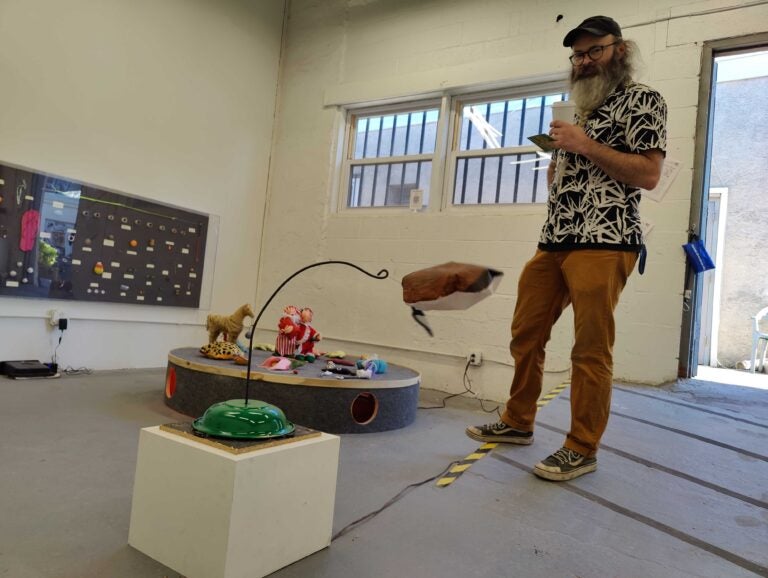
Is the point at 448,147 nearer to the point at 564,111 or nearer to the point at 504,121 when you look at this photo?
the point at 504,121

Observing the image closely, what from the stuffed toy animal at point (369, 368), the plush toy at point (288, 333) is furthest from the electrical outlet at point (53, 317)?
the stuffed toy animal at point (369, 368)

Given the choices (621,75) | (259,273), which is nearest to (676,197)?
(621,75)

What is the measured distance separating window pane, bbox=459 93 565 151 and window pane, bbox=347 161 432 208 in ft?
1.30

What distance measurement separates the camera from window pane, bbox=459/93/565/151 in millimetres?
3637

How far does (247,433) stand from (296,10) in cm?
463

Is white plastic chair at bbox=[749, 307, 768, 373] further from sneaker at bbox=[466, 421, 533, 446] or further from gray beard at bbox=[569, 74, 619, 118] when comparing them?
gray beard at bbox=[569, 74, 619, 118]

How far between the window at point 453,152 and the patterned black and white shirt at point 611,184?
2021 mm

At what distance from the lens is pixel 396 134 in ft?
13.9

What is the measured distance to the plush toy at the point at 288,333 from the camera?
2.76 m

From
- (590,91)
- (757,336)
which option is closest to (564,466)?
(590,91)

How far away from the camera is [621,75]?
1.57 metres

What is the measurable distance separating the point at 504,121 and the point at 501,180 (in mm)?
461

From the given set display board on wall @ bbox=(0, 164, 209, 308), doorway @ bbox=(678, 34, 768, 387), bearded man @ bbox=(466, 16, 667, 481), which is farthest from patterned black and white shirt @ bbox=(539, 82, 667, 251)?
doorway @ bbox=(678, 34, 768, 387)

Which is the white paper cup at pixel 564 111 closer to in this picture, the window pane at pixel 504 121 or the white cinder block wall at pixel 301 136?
the white cinder block wall at pixel 301 136
